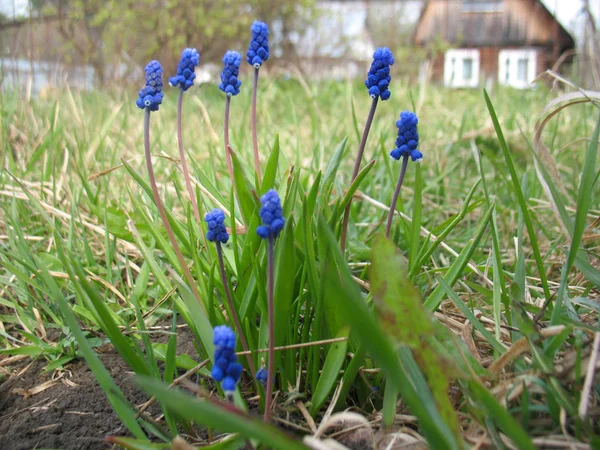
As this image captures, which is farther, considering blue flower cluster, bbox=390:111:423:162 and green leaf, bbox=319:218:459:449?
blue flower cluster, bbox=390:111:423:162

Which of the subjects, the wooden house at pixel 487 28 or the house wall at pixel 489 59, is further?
the wooden house at pixel 487 28

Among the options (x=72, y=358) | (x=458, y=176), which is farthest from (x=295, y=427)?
(x=458, y=176)

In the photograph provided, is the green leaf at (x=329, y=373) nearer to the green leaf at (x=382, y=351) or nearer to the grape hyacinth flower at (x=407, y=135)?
the green leaf at (x=382, y=351)

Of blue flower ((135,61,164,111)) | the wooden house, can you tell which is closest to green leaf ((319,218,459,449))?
blue flower ((135,61,164,111))

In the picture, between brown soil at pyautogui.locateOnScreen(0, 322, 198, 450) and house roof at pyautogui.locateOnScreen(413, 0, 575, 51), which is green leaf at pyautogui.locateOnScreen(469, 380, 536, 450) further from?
house roof at pyautogui.locateOnScreen(413, 0, 575, 51)

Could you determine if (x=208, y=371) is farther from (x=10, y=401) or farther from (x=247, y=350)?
(x=10, y=401)

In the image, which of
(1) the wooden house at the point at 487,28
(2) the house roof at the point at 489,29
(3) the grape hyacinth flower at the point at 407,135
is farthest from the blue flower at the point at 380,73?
(2) the house roof at the point at 489,29
